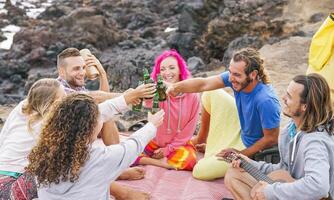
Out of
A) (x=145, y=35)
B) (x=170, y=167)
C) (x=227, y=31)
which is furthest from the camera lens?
(x=145, y=35)

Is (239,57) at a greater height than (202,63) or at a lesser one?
greater

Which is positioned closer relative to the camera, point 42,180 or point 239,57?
point 42,180

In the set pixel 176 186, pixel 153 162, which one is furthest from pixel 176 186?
pixel 153 162

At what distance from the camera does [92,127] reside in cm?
340

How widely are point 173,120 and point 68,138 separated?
2.34 m

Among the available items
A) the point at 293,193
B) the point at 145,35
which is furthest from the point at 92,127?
the point at 145,35

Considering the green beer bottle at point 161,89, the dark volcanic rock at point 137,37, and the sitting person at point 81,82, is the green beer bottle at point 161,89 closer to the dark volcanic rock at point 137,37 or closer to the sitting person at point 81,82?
the sitting person at point 81,82

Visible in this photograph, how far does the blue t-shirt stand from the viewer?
4.78m

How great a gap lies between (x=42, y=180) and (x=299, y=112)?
1806 millimetres

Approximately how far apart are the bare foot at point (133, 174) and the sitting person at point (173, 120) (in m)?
0.40

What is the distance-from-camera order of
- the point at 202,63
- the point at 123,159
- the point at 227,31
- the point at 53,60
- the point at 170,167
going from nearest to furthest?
the point at 123,159 < the point at 170,167 < the point at 202,63 < the point at 227,31 < the point at 53,60

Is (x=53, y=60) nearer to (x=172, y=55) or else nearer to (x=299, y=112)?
(x=172, y=55)

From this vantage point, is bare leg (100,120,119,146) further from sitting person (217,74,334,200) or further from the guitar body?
the guitar body

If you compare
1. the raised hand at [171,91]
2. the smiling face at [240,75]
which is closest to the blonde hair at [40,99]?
the raised hand at [171,91]
